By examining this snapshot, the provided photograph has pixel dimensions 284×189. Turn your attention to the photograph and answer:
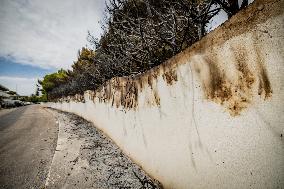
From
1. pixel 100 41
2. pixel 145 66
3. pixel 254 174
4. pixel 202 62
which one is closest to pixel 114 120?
pixel 145 66

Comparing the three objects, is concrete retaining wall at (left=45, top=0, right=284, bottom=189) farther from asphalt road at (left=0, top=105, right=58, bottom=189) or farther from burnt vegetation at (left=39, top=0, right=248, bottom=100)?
asphalt road at (left=0, top=105, right=58, bottom=189)

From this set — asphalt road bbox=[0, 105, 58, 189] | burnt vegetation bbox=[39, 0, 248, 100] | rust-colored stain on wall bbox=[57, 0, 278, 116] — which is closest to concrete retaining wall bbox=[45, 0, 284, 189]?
rust-colored stain on wall bbox=[57, 0, 278, 116]

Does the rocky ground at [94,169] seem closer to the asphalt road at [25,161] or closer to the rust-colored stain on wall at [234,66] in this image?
the asphalt road at [25,161]

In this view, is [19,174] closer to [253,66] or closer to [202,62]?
[202,62]

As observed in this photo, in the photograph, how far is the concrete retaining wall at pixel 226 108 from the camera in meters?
1.60

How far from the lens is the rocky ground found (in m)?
3.88

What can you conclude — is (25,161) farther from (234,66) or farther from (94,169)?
(234,66)

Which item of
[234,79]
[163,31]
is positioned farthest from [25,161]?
[234,79]

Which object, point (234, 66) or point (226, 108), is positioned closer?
point (234, 66)

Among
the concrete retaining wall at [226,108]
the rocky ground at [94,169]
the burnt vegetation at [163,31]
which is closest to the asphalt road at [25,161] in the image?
the rocky ground at [94,169]

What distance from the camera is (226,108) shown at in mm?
2088

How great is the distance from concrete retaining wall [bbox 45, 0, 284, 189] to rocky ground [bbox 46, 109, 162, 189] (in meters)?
0.54

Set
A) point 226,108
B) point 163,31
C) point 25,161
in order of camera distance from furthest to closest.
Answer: point 25,161 < point 163,31 < point 226,108

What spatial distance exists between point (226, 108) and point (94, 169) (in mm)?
3409
